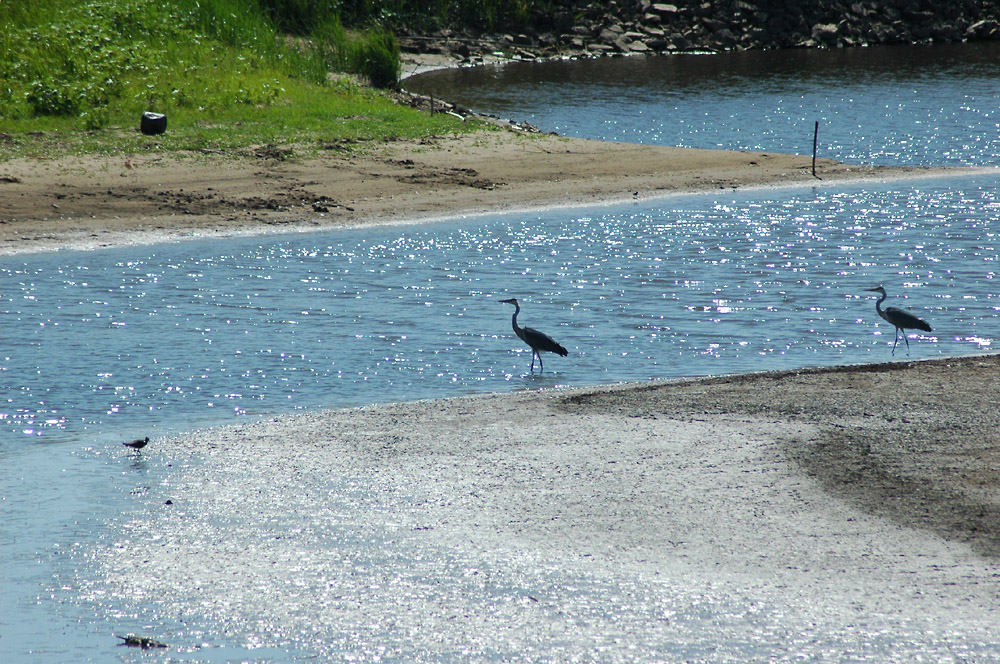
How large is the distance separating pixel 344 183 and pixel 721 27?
38.1 m

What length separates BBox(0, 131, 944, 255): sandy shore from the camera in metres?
18.7

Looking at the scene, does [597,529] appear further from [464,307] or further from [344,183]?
[344,183]

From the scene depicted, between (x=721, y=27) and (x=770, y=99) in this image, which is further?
(x=721, y=27)

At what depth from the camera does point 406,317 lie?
14.0 m

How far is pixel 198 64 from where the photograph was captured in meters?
27.4

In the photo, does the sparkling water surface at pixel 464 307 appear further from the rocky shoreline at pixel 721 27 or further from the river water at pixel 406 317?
the rocky shoreline at pixel 721 27

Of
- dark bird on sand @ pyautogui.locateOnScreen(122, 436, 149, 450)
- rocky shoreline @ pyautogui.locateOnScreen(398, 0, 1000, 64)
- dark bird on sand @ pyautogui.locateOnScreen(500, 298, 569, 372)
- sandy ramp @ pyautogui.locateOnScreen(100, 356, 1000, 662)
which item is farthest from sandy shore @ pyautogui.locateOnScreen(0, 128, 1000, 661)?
rocky shoreline @ pyautogui.locateOnScreen(398, 0, 1000, 64)

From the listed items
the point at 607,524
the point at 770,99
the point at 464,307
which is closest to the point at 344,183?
the point at 464,307

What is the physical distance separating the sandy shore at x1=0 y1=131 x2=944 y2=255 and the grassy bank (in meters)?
1.02

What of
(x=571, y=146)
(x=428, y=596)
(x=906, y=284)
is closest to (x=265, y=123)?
(x=571, y=146)

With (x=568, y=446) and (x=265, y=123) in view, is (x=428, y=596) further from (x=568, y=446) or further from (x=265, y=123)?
(x=265, y=123)

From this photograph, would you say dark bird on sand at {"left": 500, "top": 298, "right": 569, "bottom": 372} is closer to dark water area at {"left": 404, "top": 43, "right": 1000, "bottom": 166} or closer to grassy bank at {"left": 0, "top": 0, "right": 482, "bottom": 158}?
grassy bank at {"left": 0, "top": 0, "right": 482, "bottom": 158}

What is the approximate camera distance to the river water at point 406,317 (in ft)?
28.1

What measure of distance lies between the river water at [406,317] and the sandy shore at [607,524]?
0.56m
